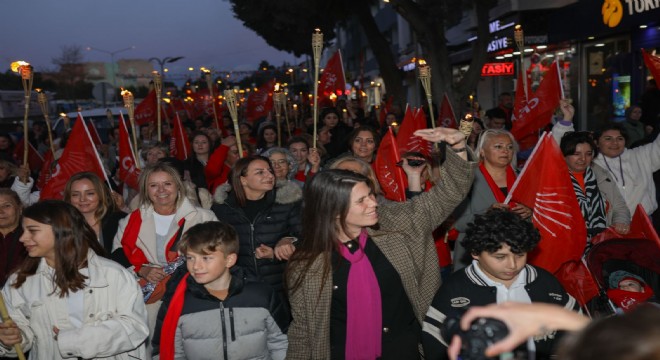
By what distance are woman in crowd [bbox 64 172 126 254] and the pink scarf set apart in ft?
7.49

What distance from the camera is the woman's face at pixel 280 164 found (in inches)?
242

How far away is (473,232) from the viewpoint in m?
3.32

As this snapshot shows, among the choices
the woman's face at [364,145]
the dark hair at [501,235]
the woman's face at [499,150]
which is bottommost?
the dark hair at [501,235]

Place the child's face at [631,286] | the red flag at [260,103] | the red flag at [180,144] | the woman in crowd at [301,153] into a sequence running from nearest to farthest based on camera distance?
1. the child's face at [631,286]
2. the woman in crowd at [301,153]
3. the red flag at [180,144]
4. the red flag at [260,103]

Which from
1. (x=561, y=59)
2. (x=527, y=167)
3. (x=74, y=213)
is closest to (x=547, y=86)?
(x=527, y=167)

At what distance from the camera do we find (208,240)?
3.60 metres

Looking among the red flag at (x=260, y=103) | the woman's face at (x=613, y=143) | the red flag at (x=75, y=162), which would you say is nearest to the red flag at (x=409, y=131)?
the woman's face at (x=613, y=143)

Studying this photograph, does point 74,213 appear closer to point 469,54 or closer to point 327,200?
point 327,200

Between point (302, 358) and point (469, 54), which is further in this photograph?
point (469, 54)

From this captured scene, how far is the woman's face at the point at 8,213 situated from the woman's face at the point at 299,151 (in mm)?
3426

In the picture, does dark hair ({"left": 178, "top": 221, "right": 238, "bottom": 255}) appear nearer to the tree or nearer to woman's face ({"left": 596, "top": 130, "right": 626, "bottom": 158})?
woman's face ({"left": 596, "top": 130, "right": 626, "bottom": 158})

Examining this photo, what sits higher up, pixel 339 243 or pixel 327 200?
pixel 327 200

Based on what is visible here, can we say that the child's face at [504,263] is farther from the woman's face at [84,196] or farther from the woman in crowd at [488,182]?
the woman's face at [84,196]

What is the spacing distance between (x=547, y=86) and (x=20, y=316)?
685 cm
